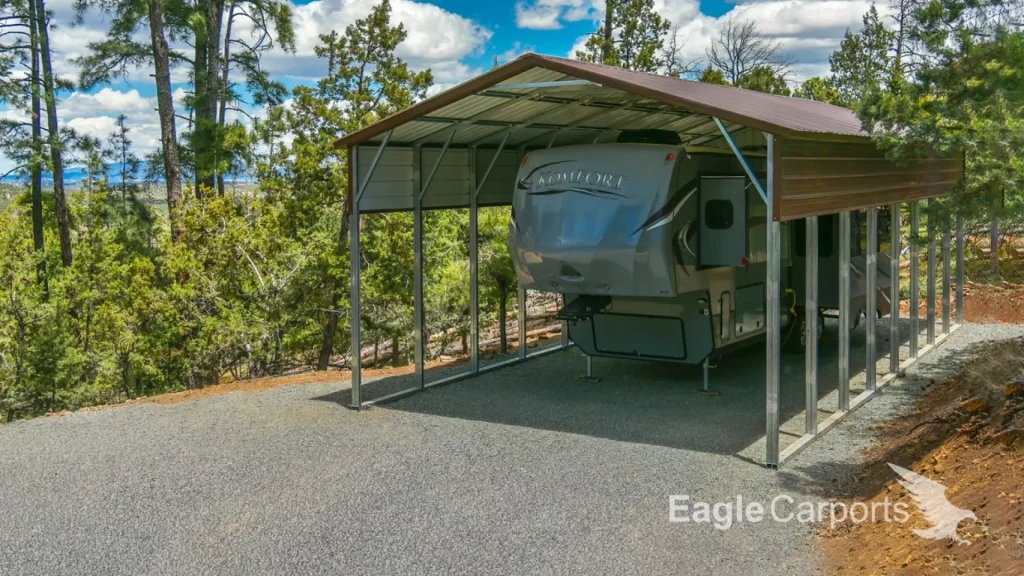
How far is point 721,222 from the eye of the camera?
9875mm

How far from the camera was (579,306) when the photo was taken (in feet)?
34.4

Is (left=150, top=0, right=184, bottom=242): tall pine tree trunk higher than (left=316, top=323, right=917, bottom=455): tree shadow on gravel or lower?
higher

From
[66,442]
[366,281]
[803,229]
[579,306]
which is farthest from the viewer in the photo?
[366,281]

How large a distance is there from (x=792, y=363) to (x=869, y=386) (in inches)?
79.6

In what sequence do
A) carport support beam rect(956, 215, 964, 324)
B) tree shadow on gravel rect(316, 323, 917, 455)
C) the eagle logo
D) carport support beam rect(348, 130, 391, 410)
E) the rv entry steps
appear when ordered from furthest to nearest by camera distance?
carport support beam rect(956, 215, 964, 324)
the rv entry steps
carport support beam rect(348, 130, 391, 410)
tree shadow on gravel rect(316, 323, 917, 455)
the eagle logo

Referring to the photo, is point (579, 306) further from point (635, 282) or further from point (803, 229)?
point (803, 229)

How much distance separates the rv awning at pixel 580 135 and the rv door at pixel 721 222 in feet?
2.25

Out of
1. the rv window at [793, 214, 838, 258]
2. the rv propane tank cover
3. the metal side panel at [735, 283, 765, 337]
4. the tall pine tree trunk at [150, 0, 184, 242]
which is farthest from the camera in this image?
the tall pine tree trunk at [150, 0, 184, 242]

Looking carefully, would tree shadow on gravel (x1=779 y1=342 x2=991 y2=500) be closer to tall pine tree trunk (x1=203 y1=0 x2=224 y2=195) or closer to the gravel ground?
the gravel ground

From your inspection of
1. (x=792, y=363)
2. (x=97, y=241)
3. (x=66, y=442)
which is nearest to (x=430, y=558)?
(x=66, y=442)

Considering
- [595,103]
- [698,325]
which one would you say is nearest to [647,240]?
[698,325]

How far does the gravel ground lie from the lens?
6066mm

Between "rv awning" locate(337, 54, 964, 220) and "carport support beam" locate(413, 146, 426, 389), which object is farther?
"carport support beam" locate(413, 146, 426, 389)

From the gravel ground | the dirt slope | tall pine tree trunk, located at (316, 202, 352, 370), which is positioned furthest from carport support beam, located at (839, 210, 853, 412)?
tall pine tree trunk, located at (316, 202, 352, 370)
